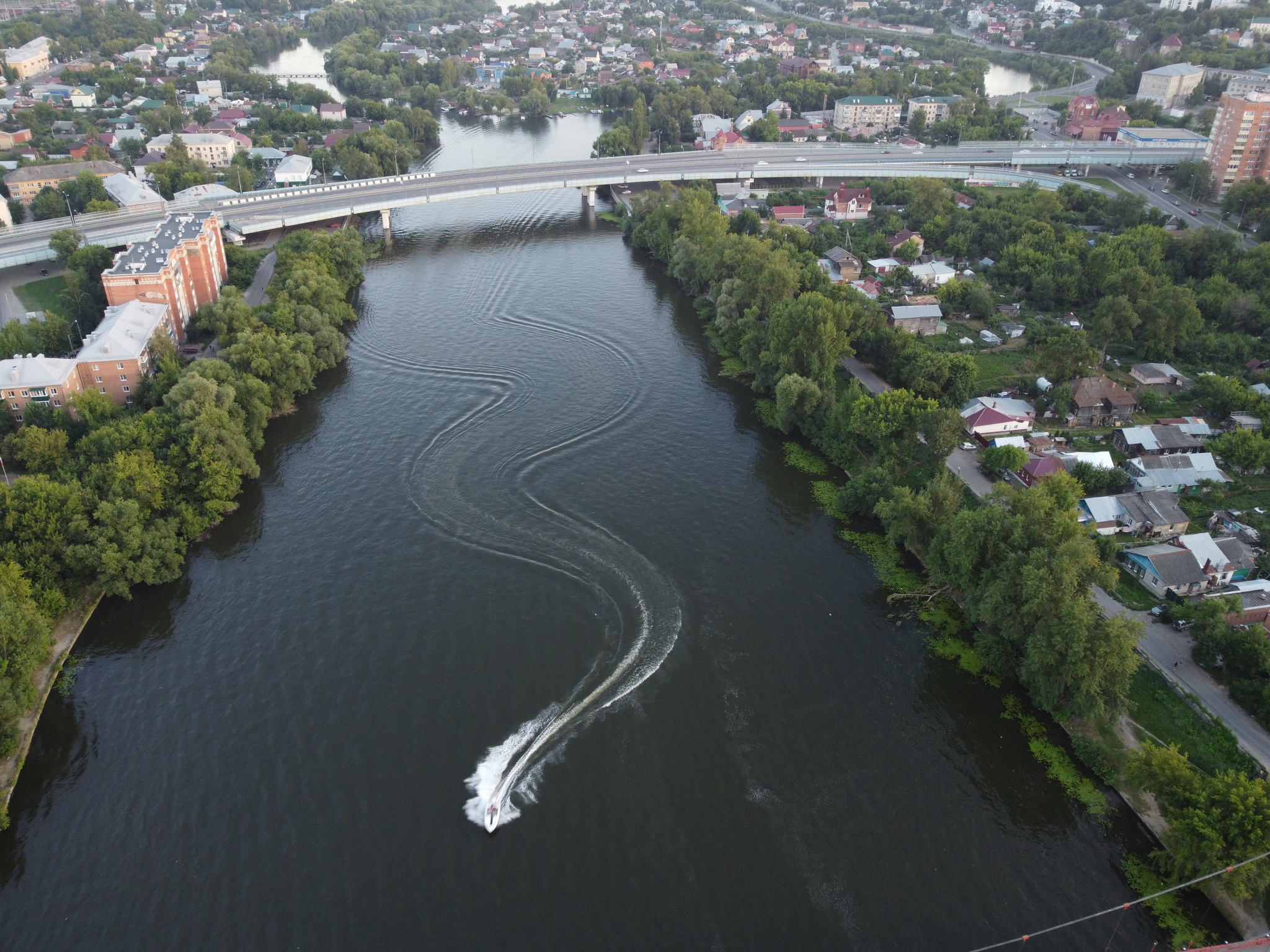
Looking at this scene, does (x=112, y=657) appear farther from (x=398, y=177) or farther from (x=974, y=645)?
(x=398, y=177)

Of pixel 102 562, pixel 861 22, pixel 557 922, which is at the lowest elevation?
pixel 557 922

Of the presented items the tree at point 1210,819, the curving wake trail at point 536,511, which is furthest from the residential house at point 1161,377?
the tree at point 1210,819

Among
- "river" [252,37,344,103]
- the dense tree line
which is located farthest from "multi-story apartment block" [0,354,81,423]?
"river" [252,37,344,103]

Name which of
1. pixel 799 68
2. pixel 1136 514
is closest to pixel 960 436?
pixel 1136 514

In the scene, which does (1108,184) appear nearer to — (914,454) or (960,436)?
(960,436)

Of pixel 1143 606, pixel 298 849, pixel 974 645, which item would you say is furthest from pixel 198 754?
pixel 1143 606

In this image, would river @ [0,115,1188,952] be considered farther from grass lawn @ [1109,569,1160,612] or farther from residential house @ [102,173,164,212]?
residential house @ [102,173,164,212]
